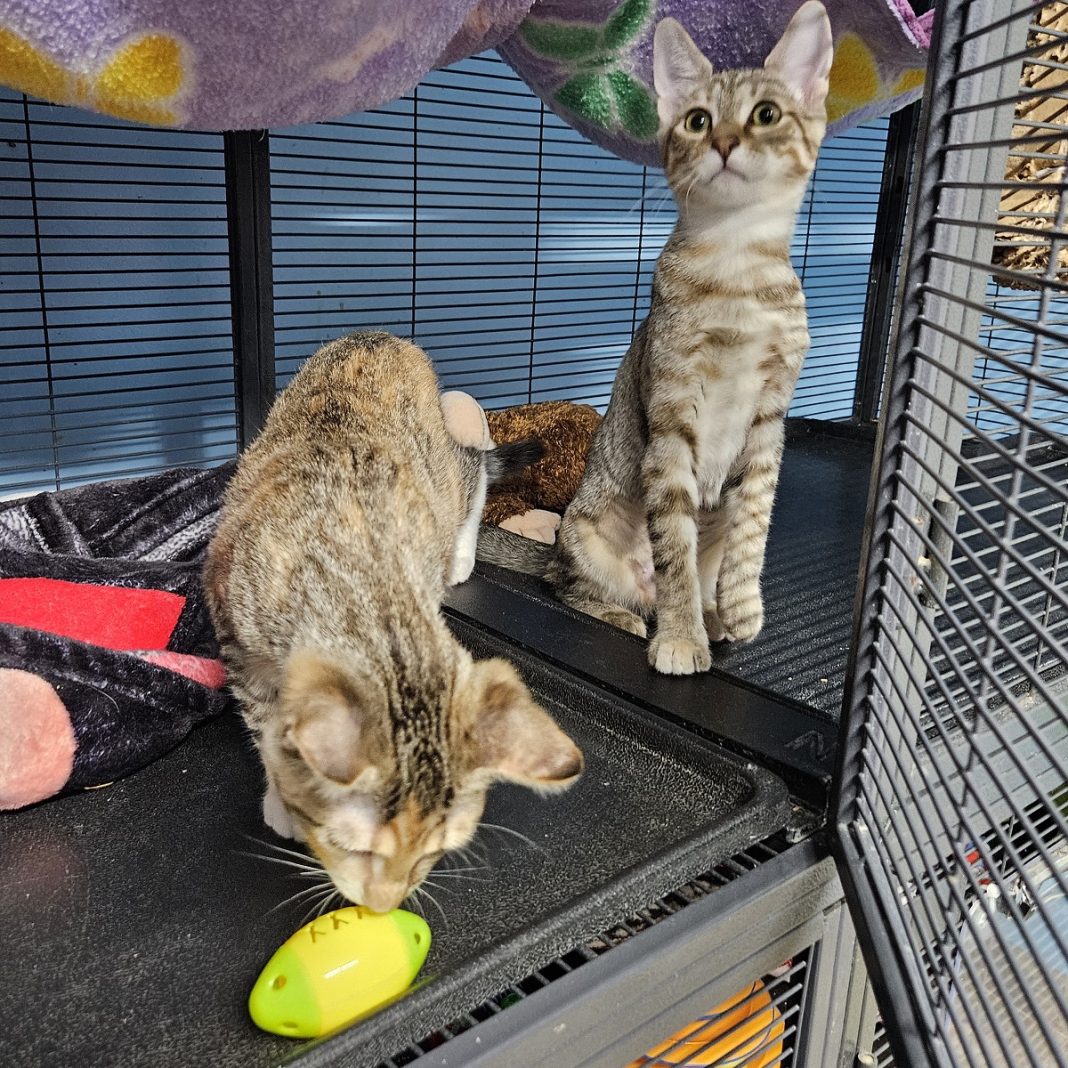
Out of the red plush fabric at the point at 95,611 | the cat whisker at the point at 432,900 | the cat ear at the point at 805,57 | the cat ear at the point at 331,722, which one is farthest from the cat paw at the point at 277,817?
the cat ear at the point at 805,57

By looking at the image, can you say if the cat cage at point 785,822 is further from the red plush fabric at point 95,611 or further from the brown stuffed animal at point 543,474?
the brown stuffed animal at point 543,474

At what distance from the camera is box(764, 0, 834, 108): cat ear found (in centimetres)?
137

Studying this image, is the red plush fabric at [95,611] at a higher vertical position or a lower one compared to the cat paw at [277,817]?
higher

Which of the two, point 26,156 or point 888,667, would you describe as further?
point 26,156

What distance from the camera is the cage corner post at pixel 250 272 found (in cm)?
190

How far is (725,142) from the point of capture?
1341 mm

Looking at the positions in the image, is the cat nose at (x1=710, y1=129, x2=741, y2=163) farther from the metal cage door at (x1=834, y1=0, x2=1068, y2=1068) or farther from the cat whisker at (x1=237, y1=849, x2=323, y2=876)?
the cat whisker at (x1=237, y1=849, x2=323, y2=876)

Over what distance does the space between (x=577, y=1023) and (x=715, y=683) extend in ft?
1.94

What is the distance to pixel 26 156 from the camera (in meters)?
1.96

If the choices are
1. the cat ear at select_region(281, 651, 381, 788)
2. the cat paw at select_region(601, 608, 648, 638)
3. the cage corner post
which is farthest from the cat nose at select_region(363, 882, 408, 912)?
the cage corner post

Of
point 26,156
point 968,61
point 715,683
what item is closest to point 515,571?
point 715,683

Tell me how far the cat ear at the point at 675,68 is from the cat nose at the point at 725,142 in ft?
0.44

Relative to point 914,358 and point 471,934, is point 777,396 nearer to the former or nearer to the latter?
point 914,358

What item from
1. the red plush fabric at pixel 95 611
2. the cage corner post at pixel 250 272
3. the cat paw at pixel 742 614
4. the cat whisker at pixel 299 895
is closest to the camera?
the cat whisker at pixel 299 895
